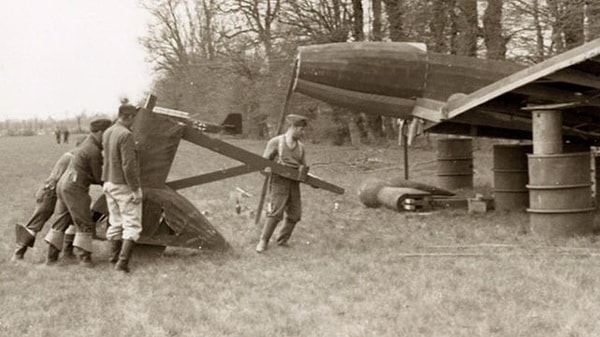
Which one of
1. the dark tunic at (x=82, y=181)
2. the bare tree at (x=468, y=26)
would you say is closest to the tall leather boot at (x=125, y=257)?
the dark tunic at (x=82, y=181)

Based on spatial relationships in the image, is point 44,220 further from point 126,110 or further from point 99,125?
point 126,110

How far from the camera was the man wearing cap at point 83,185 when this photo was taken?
10.2m

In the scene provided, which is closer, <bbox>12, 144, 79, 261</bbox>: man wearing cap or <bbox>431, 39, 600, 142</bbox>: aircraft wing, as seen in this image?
A: <bbox>12, 144, 79, 261</bbox>: man wearing cap

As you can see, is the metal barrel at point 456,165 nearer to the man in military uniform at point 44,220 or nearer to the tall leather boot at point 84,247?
the man in military uniform at point 44,220

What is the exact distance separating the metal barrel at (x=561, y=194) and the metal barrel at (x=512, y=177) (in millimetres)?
3252

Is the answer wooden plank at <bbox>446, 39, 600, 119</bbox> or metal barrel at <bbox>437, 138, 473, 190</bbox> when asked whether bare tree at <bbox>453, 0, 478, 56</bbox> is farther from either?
wooden plank at <bbox>446, 39, 600, 119</bbox>

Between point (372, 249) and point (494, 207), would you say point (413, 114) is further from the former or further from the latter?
point (372, 249)

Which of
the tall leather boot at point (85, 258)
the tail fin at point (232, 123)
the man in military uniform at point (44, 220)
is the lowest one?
the tall leather boot at point (85, 258)

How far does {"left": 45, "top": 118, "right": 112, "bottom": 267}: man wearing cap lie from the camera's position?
33.5 ft

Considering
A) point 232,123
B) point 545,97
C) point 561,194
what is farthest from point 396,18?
point 232,123

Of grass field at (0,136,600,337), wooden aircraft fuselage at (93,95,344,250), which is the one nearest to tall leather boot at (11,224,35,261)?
grass field at (0,136,600,337)

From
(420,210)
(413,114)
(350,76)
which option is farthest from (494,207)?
(350,76)

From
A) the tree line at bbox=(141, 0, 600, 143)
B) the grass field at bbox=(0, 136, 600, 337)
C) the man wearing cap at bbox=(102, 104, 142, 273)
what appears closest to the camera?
the grass field at bbox=(0, 136, 600, 337)

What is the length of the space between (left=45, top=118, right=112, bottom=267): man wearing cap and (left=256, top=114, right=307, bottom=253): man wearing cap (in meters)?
2.14
